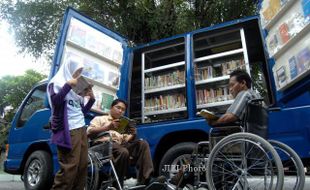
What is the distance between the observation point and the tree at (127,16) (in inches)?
339

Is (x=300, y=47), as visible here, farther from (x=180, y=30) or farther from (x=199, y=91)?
(x=180, y=30)

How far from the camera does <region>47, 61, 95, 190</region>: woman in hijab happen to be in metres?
3.45

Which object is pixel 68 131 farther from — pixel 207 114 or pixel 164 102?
pixel 164 102

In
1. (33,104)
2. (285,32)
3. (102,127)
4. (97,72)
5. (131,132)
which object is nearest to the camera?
(285,32)

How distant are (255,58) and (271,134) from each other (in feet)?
6.91

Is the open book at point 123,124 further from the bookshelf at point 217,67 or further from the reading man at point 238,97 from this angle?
the reading man at point 238,97

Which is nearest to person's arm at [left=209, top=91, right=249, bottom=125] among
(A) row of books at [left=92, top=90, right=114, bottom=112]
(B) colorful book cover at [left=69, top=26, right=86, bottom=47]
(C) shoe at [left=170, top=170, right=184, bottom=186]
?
(C) shoe at [left=170, top=170, right=184, bottom=186]

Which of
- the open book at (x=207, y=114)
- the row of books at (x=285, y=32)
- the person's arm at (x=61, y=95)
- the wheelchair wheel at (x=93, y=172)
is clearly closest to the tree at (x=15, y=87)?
the wheelchair wheel at (x=93, y=172)

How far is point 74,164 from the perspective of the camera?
349 centimetres

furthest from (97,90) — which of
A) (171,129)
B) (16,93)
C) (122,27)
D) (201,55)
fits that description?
(16,93)

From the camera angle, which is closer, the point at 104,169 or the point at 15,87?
the point at 104,169

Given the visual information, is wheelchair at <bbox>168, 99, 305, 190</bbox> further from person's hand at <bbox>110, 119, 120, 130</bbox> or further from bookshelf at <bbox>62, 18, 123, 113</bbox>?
bookshelf at <bbox>62, 18, 123, 113</bbox>

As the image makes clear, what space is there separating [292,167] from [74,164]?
81.1 inches

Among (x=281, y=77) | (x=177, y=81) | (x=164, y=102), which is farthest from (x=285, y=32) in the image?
(x=164, y=102)
